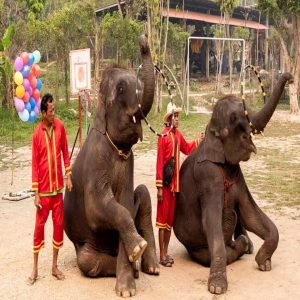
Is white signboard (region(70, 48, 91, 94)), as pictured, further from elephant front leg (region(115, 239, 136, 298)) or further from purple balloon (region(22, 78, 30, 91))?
elephant front leg (region(115, 239, 136, 298))

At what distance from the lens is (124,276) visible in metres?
4.37

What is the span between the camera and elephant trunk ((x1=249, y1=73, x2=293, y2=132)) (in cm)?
439

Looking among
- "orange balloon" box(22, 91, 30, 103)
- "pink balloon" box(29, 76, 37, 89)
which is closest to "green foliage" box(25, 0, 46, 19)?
"pink balloon" box(29, 76, 37, 89)

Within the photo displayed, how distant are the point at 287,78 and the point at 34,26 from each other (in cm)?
1696

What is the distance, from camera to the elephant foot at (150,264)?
483 centimetres

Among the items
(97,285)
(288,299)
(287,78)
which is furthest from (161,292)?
(287,78)

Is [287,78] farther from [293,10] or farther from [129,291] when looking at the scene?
[293,10]

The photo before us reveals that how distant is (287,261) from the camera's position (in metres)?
5.22

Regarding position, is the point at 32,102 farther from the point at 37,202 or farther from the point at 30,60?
the point at 37,202

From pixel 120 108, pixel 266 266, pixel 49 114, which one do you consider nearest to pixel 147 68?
pixel 120 108

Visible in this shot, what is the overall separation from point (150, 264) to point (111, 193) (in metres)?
0.84

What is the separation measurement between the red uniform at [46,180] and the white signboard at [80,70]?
5.22m

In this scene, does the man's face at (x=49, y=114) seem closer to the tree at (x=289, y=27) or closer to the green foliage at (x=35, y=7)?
the green foliage at (x=35, y=7)

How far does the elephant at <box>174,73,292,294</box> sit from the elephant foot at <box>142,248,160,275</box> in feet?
1.58
